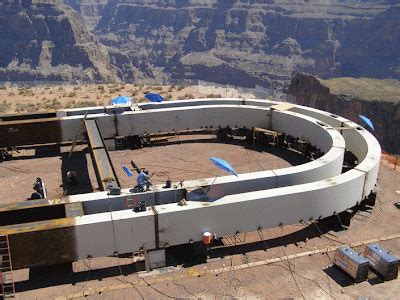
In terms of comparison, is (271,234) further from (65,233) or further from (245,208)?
(65,233)

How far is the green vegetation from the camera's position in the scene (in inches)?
3558

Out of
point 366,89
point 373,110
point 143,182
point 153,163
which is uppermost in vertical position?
point 143,182

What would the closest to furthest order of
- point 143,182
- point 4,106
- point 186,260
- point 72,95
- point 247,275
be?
point 247,275, point 186,260, point 143,182, point 4,106, point 72,95

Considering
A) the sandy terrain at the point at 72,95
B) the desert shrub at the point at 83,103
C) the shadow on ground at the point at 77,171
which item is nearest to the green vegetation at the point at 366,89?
the sandy terrain at the point at 72,95

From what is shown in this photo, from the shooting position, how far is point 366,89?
96.8 m

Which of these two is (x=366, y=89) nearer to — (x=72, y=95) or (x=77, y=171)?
(x=72, y=95)

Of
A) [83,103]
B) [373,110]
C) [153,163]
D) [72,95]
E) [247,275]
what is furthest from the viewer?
[373,110]

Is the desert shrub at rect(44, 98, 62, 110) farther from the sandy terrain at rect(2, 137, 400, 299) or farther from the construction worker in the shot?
the sandy terrain at rect(2, 137, 400, 299)

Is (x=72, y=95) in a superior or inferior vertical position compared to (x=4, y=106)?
superior

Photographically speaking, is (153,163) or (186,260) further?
(153,163)

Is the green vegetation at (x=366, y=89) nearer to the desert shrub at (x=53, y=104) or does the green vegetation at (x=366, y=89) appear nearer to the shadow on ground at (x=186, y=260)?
the desert shrub at (x=53, y=104)

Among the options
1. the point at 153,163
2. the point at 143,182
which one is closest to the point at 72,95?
the point at 153,163

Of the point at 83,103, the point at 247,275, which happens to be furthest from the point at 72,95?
the point at 247,275

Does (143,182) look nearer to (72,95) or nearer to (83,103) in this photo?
(83,103)
